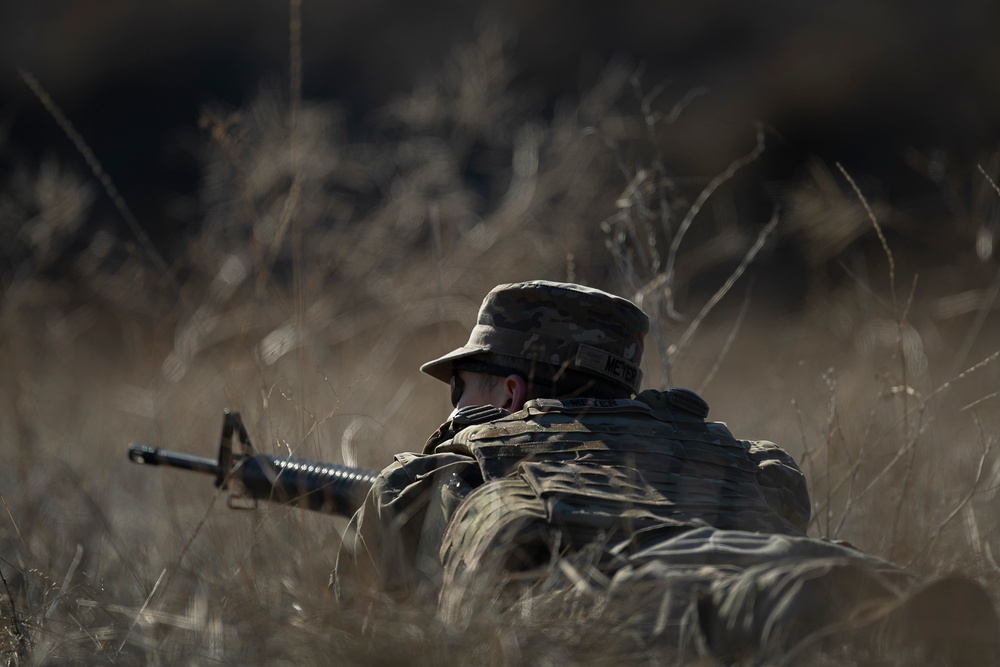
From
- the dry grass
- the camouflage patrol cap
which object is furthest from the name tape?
the dry grass

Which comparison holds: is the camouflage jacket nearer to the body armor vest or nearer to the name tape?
the body armor vest

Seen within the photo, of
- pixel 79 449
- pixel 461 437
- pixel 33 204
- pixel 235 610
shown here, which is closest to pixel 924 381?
pixel 461 437

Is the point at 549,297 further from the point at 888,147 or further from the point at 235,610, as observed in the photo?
the point at 888,147

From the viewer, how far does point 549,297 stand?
2428mm

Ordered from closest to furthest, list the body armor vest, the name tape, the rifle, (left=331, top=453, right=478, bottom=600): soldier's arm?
the body armor vest < (left=331, top=453, right=478, bottom=600): soldier's arm < the name tape < the rifle

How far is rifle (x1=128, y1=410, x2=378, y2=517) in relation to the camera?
264 centimetres

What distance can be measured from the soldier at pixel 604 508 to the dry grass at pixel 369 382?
0.12 m

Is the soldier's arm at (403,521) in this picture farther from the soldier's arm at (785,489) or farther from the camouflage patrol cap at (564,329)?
the soldier's arm at (785,489)

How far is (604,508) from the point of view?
6.44 feet

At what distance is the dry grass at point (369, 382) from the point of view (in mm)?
1988

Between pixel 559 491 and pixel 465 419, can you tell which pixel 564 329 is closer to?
pixel 465 419

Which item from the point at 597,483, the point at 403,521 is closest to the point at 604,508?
the point at 597,483

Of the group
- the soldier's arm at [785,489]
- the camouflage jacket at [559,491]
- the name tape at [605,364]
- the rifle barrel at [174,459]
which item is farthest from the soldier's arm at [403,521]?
the rifle barrel at [174,459]

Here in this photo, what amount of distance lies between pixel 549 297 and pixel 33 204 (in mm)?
5562
